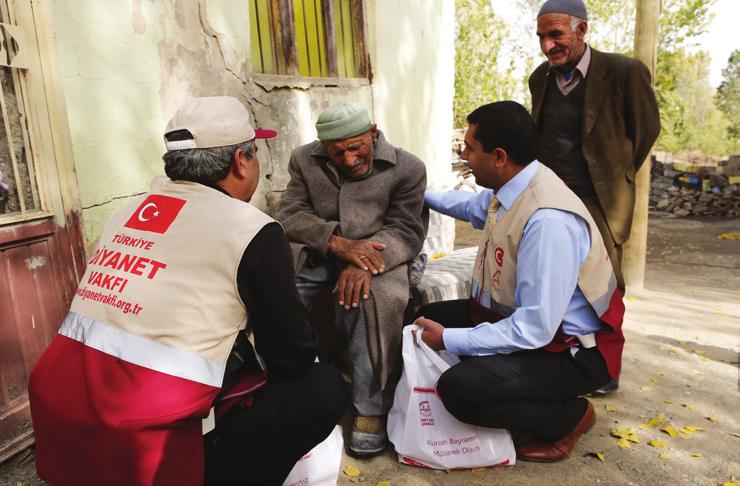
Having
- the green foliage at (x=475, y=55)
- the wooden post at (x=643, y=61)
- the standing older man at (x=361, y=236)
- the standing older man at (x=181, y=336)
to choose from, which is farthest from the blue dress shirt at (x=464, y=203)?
the green foliage at (x=475, y=55)

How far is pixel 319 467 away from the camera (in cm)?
202

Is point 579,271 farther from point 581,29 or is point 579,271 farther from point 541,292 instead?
point 581,29

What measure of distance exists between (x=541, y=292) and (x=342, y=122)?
1137mm

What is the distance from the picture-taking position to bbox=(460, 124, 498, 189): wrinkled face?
2.19 metres

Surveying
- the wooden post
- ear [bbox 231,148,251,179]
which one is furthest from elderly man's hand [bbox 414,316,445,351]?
the wooden post

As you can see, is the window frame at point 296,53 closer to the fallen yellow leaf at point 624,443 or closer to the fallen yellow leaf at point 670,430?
the fallen yellow leaf at point 624,443

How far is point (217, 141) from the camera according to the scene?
5.34 feet

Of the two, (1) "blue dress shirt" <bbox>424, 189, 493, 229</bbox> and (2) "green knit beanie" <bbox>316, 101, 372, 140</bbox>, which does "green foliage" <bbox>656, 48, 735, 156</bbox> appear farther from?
(2) "green knit beanie" <bbox>316, 101, 372, 140</bbox>

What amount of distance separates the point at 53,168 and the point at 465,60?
12.1m

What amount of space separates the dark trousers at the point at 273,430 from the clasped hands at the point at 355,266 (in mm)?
566

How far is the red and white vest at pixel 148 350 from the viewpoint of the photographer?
4.51 feet

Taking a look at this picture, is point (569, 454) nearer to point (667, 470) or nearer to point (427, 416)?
point (667, 470)

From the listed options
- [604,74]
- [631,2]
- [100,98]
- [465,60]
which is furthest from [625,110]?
[631,2]

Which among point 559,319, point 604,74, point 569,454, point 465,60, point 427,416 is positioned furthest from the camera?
point 465,60
